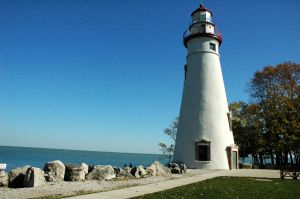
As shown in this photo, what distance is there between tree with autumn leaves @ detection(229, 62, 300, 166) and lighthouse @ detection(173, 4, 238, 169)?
8.52 m

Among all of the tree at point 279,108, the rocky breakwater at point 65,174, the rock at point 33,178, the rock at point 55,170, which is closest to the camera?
the rock at point 33,178

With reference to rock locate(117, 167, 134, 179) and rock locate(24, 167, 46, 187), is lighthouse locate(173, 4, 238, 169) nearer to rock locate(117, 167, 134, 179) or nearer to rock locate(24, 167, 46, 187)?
rock locate(117, 167, 134, 179)

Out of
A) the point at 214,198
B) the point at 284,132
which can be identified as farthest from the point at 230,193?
the point at 284,132

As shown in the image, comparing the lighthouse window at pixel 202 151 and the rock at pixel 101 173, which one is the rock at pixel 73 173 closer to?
the rock at pixel 101 173

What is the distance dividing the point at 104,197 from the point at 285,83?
1204 inches

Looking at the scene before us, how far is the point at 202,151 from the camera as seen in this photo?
25766mm

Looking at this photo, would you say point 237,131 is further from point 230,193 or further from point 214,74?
point 230,193

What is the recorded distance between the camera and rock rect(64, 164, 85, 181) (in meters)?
15.7

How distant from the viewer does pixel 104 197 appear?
10570 mm

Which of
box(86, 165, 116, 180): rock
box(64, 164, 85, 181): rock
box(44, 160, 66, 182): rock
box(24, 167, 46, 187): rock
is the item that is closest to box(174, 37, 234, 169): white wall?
box(86, 165, 116, 180): rock

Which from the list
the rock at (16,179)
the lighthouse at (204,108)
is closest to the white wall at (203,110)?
the lighthouse at (204,108)

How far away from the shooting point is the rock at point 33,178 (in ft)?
43.9

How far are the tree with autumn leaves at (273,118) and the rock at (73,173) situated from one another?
24166mm

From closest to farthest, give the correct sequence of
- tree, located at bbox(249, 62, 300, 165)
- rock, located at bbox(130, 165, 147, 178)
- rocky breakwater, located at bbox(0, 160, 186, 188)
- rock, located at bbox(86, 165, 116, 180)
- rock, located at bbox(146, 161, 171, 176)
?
rocky breakwater, located at bbox(0, 160, 186, 188), rock, located at bbox(86, 165, 116, 180), rock, located at bbox(130, 165, 147, 178), rock, located at bbox(146, 161, 171, 176), tree, located at bbox(249, 62, 300, 165)
